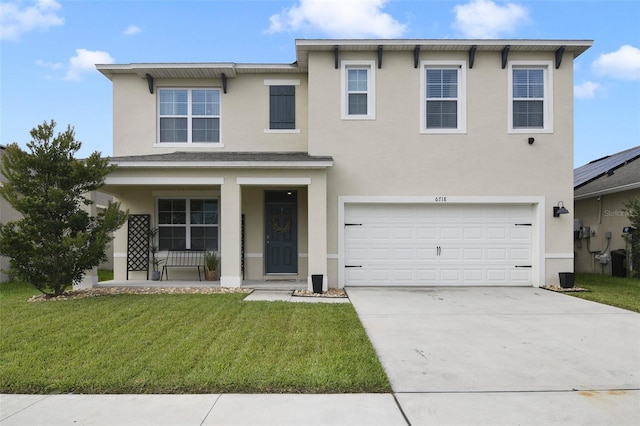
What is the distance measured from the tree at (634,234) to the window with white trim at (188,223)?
38.5 feet

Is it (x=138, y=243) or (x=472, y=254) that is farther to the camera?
(x=138, y=243)

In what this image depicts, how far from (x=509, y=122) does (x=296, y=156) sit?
18.5 feet

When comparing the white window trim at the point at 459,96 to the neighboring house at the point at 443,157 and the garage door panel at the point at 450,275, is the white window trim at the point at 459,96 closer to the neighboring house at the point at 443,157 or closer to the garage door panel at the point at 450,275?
the neighboring house at the point at 443,157

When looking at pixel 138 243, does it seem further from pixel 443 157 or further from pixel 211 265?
pixel 443 157

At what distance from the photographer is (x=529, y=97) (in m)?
11.0

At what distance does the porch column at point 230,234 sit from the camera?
10203mm

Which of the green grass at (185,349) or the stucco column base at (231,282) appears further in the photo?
the stucco column base at (231,282)

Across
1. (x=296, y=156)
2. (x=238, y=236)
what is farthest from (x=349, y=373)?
(x=296, y=156)

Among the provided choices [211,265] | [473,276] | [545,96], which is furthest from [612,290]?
[211,265]

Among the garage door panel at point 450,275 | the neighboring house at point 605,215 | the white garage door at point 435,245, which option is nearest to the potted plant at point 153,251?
the white garage door at point 435,245

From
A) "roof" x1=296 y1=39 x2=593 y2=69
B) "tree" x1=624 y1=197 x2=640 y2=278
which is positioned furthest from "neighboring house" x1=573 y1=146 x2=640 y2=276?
"roof" x1=296 y1=39 x2=593 y2=69

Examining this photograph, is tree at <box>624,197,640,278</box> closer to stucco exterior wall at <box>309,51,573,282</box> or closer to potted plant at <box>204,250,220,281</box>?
stucco exterior wall at <box>309,51,573,282</box>

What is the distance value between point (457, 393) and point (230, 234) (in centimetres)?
715

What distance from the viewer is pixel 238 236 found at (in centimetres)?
1022
